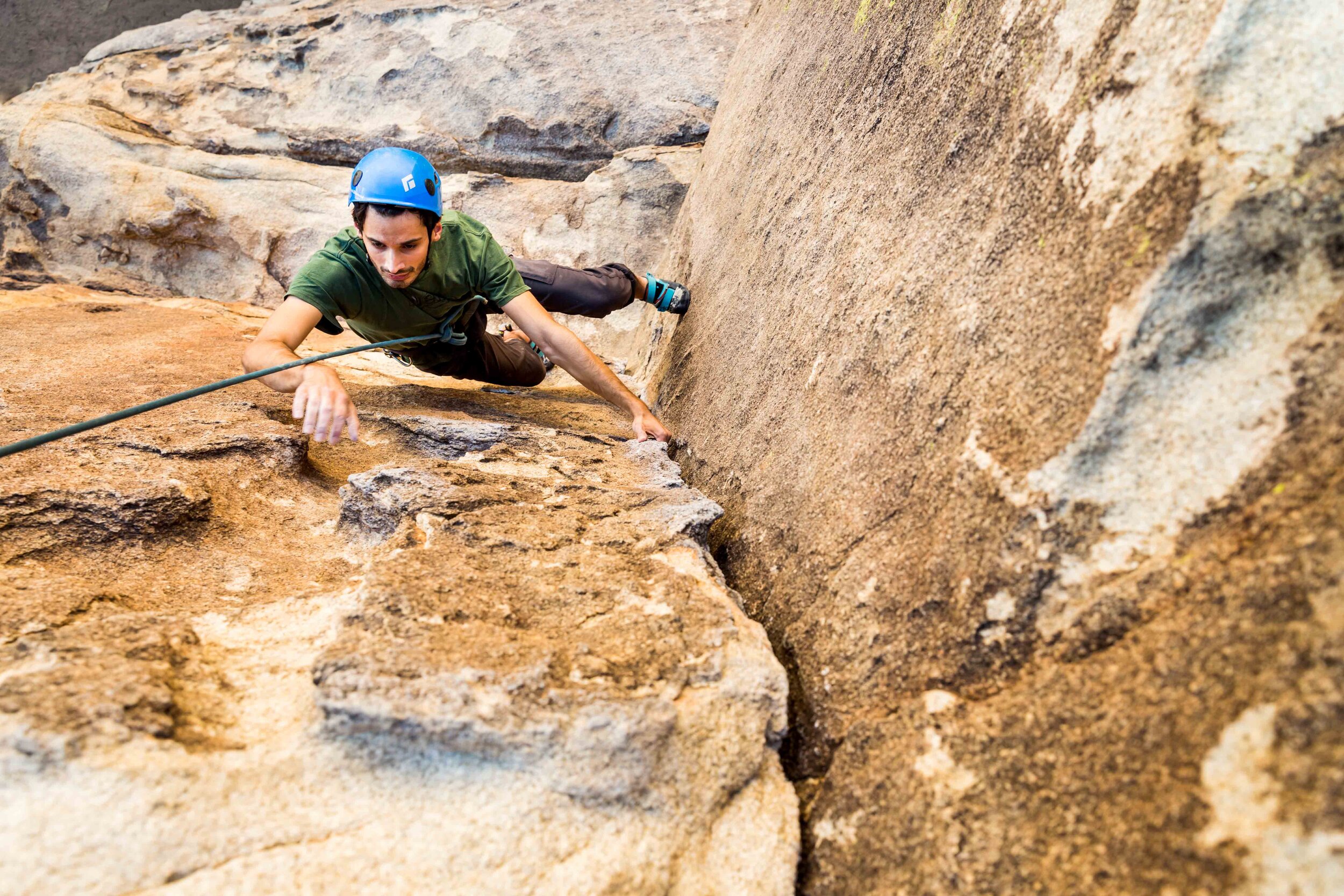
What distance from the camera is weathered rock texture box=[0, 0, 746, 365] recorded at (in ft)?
13.0

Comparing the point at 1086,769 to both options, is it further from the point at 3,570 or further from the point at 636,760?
the point at 3,570

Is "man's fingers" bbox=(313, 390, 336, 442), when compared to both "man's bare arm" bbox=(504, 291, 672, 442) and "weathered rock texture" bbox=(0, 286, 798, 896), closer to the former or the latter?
"weathered rock texture" bbox=(0, 286, 798, 896)

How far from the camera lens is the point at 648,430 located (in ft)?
7.12

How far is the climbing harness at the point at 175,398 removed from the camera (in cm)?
107

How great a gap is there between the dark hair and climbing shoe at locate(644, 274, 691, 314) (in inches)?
31.6

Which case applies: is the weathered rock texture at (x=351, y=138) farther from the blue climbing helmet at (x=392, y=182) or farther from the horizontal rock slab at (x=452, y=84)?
the blue climbing helmet at (x=392, y=182)

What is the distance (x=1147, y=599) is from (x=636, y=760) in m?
0.57

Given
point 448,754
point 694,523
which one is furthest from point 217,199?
point 448,754

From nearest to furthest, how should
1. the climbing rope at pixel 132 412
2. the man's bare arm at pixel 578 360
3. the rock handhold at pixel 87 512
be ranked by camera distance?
1. the climbing rope at pixel 132 412
2. the rock handhold at pixel 87 512
3. the man's bare arm at pixel 578 360

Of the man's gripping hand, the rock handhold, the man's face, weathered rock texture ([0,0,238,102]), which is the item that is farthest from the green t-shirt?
weathered rock texture ([0,0,238,102])

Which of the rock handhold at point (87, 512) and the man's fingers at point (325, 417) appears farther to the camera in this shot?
the man's fingers at point (325, 417)

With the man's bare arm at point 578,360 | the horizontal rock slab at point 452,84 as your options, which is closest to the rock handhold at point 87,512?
the man's bare arm at point 578,360

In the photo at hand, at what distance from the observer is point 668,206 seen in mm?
3924

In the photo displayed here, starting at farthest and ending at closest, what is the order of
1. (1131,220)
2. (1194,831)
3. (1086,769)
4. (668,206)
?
(668,206), (1131,220), (1086,769), (1194,831)
